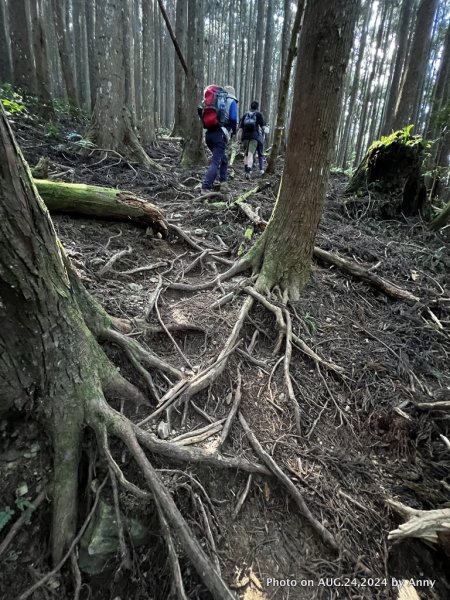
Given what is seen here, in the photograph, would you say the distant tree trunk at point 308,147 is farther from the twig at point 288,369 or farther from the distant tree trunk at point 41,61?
the distant tree trunk at point 41,61

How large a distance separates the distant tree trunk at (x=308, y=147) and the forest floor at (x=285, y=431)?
0.38 metres

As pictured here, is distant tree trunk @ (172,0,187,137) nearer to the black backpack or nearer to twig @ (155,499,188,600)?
the black backpack

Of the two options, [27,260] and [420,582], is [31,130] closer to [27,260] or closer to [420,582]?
[27,260]

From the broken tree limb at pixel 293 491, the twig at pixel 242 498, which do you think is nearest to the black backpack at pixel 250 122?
the broken tree limb at pixel 293 491

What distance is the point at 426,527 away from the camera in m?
2.14

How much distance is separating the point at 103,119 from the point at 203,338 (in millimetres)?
6490

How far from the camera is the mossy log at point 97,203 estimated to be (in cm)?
415

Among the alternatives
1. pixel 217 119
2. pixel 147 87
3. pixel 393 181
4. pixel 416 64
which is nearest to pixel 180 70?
pixel 147 87

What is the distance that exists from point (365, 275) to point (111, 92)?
6535 mm

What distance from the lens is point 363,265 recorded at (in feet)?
15.7

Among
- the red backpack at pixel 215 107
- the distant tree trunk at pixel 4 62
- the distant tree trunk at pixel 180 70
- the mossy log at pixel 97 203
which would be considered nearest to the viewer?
the mossy log at pixel 97 203

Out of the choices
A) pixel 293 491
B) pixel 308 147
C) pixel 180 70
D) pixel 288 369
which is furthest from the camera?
pixel 180 70

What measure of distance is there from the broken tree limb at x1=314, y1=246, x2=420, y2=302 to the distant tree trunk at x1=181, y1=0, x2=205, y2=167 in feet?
16.9

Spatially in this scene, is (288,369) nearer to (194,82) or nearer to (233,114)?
(233,114)
